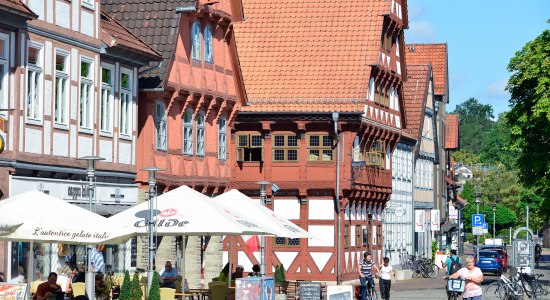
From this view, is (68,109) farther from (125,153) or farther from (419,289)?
(419,289)

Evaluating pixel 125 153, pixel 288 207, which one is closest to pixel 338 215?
pixel 288 207

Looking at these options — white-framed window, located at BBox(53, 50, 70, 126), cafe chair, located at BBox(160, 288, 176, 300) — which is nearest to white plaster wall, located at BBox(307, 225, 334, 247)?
white-framed window, located at BBox(53, 50, 70, 126)

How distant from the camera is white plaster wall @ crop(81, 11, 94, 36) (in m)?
38.6

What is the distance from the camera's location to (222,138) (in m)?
51.8

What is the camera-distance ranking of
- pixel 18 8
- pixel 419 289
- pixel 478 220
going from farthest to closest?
1. pixel 478 220
2. pixel 419 289
3. pixel 18 8

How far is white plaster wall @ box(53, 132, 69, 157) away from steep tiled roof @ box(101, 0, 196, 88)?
7.56 meters

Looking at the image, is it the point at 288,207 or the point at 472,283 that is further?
the point at 288,207

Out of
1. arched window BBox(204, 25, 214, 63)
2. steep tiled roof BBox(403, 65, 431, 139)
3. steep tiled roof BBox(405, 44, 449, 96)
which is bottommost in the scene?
arched window BBox(204, 25, 214, 63)

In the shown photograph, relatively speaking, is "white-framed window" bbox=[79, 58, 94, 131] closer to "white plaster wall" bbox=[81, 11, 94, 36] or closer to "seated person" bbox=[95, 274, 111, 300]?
"white plaster wall" bbox=[81, 11, 94, 36]

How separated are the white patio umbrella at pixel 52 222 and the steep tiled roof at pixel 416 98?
5272cm

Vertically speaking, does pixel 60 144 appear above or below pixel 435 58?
below

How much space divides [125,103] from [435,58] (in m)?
52.8

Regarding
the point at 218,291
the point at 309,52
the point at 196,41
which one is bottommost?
the point at 218,291

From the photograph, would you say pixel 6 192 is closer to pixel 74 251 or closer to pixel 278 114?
pixel 74 251
